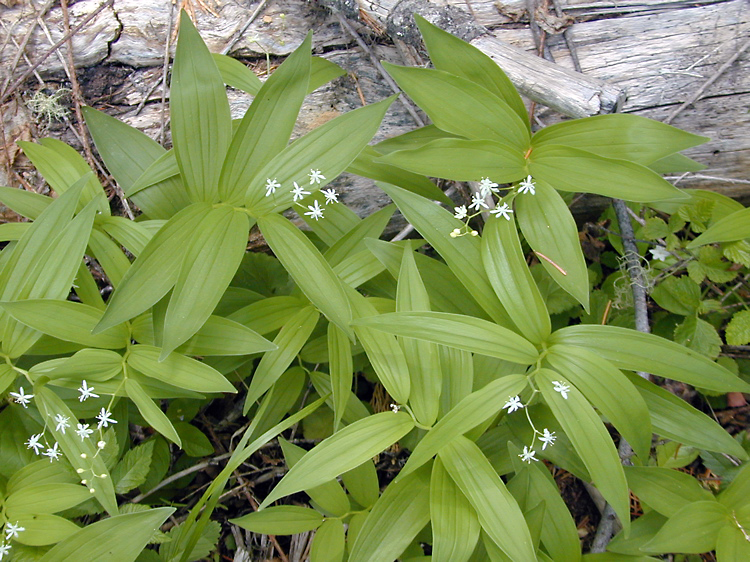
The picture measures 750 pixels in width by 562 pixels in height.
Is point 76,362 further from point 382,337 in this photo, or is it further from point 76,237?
point 382,337

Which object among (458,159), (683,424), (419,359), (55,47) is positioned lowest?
(683,424)

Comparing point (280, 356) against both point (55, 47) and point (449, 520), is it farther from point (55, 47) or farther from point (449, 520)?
point (55, 47)

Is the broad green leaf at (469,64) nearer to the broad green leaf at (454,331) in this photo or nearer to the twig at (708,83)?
the broad green leaf at (454,331)

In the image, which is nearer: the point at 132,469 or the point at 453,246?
the point at 453,246

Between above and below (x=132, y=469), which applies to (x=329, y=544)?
below

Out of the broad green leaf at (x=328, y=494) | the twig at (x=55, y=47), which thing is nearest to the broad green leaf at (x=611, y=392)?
the broad green leaf at (x=328, y=494)

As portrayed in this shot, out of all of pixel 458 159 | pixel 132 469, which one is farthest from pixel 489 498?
pixel 132 469

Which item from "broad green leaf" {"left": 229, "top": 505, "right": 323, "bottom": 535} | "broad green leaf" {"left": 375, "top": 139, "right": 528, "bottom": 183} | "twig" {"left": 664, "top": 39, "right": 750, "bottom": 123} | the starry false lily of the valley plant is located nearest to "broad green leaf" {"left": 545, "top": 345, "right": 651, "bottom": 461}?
the starry false lily of the valley plant
